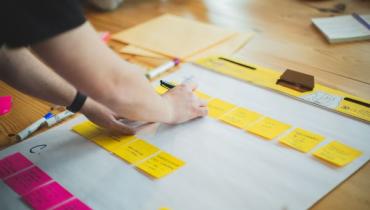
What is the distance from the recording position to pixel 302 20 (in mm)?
1328

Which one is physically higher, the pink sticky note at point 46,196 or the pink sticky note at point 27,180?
the pink sticky note at point 27,180

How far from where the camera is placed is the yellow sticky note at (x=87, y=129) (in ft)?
2.79

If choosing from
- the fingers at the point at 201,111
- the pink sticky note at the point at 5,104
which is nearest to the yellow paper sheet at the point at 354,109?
the fingers at the point at 201,111

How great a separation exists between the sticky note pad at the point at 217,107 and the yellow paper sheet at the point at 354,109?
24 cm

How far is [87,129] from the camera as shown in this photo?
0.87 m

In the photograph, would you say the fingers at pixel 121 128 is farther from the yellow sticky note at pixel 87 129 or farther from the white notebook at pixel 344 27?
the white notebook at pixel 344 27

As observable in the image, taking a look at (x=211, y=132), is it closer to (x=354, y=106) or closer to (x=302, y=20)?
(x=354, y=106)

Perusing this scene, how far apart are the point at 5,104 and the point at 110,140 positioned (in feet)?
1.21

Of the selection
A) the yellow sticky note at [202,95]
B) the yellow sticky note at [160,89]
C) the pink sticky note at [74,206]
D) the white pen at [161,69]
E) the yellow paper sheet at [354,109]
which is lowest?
the pink sticky note at [74,206]

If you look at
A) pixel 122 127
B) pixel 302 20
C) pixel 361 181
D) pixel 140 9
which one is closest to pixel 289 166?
pixel 361 181

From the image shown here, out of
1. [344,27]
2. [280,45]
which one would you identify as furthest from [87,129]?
[344,27]

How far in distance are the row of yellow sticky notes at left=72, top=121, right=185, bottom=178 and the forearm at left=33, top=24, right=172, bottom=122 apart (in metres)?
0.10

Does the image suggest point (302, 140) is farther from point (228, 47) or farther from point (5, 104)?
point (5, 104)

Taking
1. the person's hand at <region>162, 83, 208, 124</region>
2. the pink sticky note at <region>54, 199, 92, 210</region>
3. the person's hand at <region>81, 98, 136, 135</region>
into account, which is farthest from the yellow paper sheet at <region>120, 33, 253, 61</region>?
the pink sticky note at <region>54, 199, 92, 210</region>
